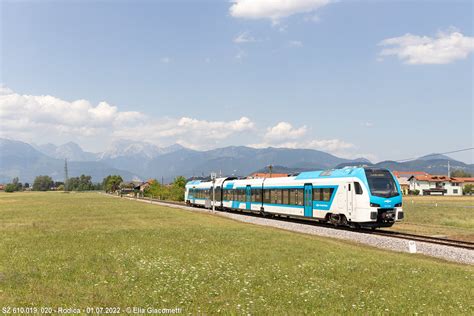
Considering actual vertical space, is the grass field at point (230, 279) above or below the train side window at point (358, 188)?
below

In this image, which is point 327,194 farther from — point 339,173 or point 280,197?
point 280,197

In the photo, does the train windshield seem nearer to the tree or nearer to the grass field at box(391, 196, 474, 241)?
the grass field at box(391, 196, 474, 241)

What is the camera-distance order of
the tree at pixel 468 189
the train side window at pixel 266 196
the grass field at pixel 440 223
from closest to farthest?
the grass field at pixel 440 223
the train side window at pixel 266 196
the tree at pixel 468 189

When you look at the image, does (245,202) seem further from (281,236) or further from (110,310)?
(110,310)

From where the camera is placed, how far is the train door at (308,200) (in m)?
34.4

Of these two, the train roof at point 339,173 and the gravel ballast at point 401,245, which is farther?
the train roof at point 339,173

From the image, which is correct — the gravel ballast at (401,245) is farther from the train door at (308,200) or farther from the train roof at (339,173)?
the train roof at (339,173)

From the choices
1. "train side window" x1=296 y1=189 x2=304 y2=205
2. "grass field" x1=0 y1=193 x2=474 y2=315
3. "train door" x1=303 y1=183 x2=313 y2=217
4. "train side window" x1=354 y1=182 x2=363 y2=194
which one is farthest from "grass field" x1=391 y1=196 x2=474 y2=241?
"grass field" x1=0 y1=193 x2=474 y2=315

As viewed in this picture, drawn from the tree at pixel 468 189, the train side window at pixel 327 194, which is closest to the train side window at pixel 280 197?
the train side window at pixel 327 194

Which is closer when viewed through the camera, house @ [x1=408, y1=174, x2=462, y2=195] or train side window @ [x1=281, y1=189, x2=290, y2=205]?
train side window @ [x1=281, y1=189, x2=290, y2=205]

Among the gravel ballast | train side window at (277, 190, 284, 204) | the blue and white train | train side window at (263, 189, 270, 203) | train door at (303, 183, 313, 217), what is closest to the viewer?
the gravel ballast

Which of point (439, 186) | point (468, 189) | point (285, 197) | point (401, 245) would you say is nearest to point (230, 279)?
point (401, 245)

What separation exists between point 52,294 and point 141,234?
47.2 feet

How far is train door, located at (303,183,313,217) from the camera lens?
113 feet
